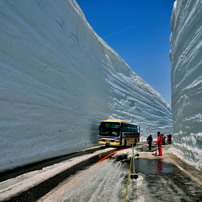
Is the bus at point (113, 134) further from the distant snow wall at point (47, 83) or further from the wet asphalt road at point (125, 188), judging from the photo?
the wet asphalt road at point (125, 188)

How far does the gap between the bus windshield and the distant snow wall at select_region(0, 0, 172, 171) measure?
255 centimetres

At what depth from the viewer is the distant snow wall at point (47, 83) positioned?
34.6 feet

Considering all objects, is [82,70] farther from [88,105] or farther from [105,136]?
[105,136]

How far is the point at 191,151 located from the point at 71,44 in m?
19.2

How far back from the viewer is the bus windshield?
20.0 meters

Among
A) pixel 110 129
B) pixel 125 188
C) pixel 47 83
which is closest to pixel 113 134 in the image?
pixel 110 129

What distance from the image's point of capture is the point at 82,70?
2588 cm

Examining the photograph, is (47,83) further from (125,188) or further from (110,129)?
(125,188)

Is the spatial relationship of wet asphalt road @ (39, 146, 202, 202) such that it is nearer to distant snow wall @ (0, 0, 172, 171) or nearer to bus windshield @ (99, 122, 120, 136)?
distant snow wall @ (0, 0, 172, 171)

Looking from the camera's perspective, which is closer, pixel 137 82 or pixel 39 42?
pixel 39 42

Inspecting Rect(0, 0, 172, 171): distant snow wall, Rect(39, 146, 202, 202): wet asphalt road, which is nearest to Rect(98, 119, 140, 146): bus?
Rect(0, 0, 172, 171): distant snow wall

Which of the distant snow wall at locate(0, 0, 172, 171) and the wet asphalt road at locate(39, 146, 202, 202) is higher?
the distant snow wall at locate(0, 0, 172, 171)

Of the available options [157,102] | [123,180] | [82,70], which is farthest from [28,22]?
[157,102]

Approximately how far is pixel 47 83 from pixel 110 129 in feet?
27.1
